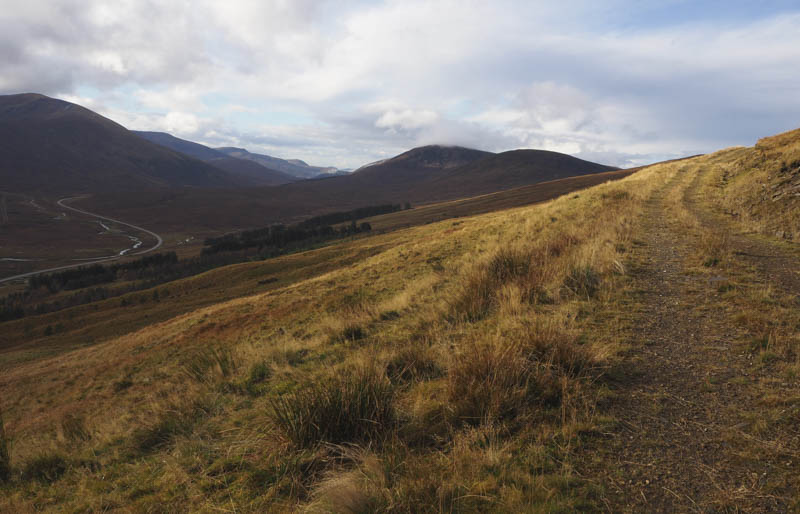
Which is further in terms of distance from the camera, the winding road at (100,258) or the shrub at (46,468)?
the winding road at (100,258)

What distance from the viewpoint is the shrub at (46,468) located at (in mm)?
4922

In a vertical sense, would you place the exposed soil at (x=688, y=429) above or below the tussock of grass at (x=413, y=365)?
above

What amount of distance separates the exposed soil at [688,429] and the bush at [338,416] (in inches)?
75.4

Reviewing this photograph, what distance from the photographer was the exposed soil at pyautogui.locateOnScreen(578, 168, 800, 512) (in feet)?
8.16

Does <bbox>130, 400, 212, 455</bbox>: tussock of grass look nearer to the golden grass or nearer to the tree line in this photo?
the golden grass

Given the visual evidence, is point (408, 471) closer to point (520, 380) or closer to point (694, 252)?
point (520, 380)

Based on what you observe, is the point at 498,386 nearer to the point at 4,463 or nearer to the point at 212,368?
the point at 212,368

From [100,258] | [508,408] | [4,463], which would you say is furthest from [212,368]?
[100,258]

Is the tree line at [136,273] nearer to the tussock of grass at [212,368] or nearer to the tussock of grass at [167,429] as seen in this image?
the tussock of grass at [212,368]

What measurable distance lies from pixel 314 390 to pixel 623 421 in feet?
10.2

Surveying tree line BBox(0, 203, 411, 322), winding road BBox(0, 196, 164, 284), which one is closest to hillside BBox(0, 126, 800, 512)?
tree line BBox(0, 203, 411, 322)

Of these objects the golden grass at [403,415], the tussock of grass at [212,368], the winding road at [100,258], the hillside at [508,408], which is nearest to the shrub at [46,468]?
the hillside at [508,408]

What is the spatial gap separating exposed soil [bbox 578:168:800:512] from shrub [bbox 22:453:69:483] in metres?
6.73

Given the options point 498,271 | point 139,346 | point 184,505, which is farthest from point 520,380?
point 139,346
